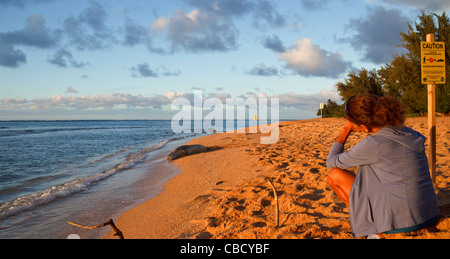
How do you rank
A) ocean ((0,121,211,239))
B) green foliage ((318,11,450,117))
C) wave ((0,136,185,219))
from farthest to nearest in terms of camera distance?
green foliage ((318,11,450,117)), wave ((0,136,185,219)), ocean ((0,121,211,239))

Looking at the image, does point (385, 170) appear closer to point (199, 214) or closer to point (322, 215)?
point (322, 215)

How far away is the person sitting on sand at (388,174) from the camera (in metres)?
2.45

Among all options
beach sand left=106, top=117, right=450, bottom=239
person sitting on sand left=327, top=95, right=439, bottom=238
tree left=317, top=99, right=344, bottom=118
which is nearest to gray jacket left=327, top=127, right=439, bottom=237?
person sitting on sand left=327, top=95, right=439, bottom=238

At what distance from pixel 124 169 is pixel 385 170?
31.4ft

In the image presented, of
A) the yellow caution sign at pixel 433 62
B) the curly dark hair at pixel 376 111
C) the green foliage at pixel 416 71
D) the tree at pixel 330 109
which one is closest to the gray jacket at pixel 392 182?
the curly dark hair at pixel 376 111

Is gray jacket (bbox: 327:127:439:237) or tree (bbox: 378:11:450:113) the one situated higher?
tree (bbox: 378:11:450:113)

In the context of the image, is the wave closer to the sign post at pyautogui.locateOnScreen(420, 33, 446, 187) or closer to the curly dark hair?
the curly dark hair

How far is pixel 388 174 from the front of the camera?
8.16ft

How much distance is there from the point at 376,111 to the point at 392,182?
63 cm

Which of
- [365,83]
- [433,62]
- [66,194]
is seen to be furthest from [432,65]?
[365,83]

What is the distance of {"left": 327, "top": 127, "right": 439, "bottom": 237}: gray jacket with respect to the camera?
8.02ft

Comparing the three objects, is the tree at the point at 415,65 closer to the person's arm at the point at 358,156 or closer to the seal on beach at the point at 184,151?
the seal on beach at the point at 184,151
